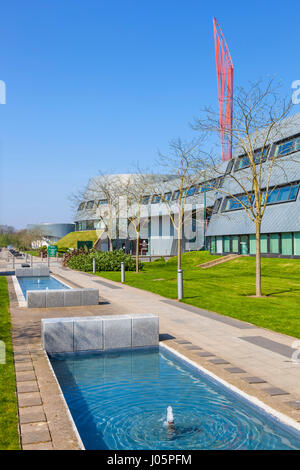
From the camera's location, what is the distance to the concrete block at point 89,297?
678 inches

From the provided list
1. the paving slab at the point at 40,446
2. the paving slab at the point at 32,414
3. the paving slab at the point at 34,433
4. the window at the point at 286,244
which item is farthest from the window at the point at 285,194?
the paving slab at the point at 40,446

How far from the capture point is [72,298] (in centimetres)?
1708

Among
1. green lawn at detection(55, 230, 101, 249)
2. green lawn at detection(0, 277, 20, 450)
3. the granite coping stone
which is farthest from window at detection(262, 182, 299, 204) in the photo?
green lawn at detection(55, 230, 101, 249)

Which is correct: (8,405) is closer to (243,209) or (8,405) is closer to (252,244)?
(252,244)

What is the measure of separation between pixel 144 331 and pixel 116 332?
682mm

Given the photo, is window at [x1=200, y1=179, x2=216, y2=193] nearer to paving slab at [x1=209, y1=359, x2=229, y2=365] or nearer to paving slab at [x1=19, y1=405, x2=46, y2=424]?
paving slab at [x1=209, y1=359, x2=229, y2=365]

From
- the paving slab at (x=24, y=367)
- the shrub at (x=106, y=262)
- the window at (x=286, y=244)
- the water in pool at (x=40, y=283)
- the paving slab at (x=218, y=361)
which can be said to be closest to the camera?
the paving slab at (x=24, y=367)

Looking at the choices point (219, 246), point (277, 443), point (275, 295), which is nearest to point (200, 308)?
point (275, 295)

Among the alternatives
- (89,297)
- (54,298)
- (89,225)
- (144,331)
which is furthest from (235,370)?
(89,225)

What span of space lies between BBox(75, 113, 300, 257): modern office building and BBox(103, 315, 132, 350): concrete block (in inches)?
508

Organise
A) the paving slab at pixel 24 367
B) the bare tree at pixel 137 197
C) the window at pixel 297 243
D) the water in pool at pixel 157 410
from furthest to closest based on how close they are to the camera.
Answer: the bare tree at pixel 137 197 → the window at pixel 297 243 → the paving slab at pixel 24 367 → the water in pool at pixel 157 410

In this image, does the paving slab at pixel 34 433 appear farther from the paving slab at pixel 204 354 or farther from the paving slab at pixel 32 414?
the paving slab at pixel 204 354

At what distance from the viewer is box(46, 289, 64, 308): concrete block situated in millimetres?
16625

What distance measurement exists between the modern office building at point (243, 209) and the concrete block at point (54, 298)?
9209mm
